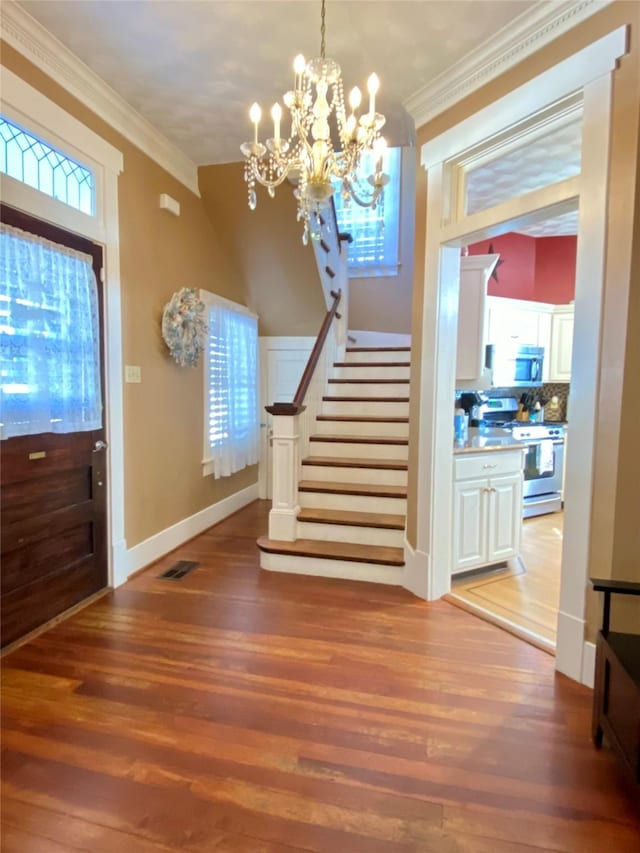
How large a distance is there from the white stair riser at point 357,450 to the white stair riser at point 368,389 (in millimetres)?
742

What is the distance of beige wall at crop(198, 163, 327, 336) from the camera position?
13.2 ft

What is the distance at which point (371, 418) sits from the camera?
450 cm

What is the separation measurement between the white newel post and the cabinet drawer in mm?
1205

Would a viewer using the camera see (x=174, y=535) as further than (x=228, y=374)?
No

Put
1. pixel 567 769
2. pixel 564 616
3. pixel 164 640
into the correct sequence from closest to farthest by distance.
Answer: pixel 567 769 → pixel 564 616 → pixel 164 640

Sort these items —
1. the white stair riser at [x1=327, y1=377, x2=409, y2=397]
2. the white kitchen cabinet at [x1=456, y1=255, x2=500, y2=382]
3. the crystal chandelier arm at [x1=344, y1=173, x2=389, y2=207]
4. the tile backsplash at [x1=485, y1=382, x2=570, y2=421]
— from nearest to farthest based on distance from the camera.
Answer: the crystal chandelier arm at [x1=344, y1=173, x2=389, y2=207] → the white kitchen cabinet at [x1=456, y1=255, x2=500, y2=382] → the white stair riser at [x1=327, y1=377, x2=409, y2=397] → the tile backsplash at [x1=485, y1=382, x2=570, y2=421]

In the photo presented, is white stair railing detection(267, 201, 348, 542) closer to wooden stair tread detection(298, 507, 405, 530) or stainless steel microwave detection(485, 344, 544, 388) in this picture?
wooden stair tread detection(298, 507, 405, 530)

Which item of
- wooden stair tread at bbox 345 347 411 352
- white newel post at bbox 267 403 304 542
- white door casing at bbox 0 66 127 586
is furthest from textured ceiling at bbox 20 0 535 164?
wooden stair tread at bbox 345 347 411 352

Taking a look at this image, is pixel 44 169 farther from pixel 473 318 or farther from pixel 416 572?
pixel 416 572

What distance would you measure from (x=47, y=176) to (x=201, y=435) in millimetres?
2369

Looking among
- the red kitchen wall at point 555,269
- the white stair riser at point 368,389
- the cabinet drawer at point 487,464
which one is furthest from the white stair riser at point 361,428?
the red kitchen wall at point 555,269

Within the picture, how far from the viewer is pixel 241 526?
4.68 m

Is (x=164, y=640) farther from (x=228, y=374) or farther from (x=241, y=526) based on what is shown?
(x=228, y=374)

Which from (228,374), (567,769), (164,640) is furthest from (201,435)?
(567,769)
